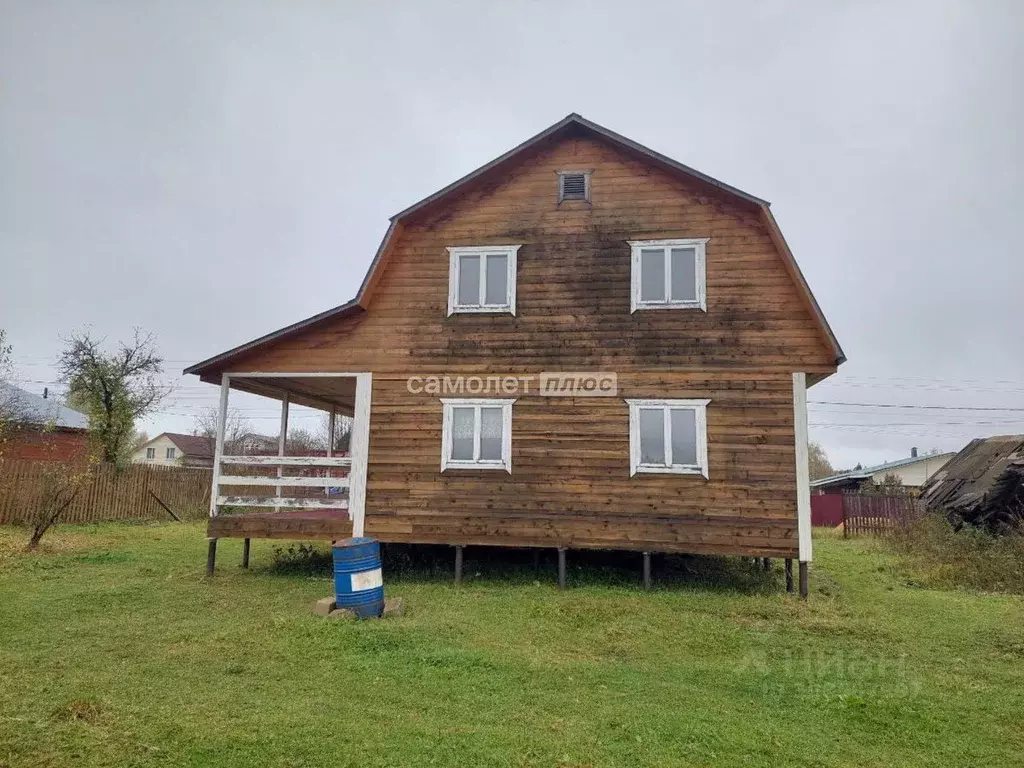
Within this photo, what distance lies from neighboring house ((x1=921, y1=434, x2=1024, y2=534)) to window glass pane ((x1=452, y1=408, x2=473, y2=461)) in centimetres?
1148

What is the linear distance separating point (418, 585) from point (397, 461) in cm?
221

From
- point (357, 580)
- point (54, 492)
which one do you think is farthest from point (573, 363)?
point (54, 492)

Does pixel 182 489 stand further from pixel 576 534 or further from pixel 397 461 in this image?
pixel 576 534

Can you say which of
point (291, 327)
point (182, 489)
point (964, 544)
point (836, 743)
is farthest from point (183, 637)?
point (182, 489)

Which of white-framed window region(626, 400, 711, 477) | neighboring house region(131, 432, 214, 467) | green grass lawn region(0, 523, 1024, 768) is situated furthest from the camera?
neighboring house region(131, 432, 214, 467)

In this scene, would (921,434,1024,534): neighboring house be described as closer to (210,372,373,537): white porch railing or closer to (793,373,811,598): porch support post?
(793,373,811,598): porch support post

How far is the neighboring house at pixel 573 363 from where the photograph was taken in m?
11.7

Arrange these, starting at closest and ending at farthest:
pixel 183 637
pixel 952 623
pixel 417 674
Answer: pixel 417 674
pixel 183 637
pixel 952 623

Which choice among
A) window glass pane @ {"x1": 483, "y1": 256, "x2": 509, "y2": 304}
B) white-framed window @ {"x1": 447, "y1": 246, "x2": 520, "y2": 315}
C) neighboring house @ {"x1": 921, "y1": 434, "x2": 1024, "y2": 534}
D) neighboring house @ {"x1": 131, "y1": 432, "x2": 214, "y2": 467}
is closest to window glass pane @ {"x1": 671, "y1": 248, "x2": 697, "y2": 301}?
white-framed window @ {"x1": 447, "y1": 246, "x2": 520, "y2": 315}

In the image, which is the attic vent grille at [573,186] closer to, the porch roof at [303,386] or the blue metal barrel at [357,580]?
the porch roof at [303,386]

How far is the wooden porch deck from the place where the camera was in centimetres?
1244

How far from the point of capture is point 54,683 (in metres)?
6.44

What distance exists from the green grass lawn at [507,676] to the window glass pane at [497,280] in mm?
5164

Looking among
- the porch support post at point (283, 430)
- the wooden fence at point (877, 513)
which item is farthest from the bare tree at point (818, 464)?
→ the porch support post at point (283, 430)
